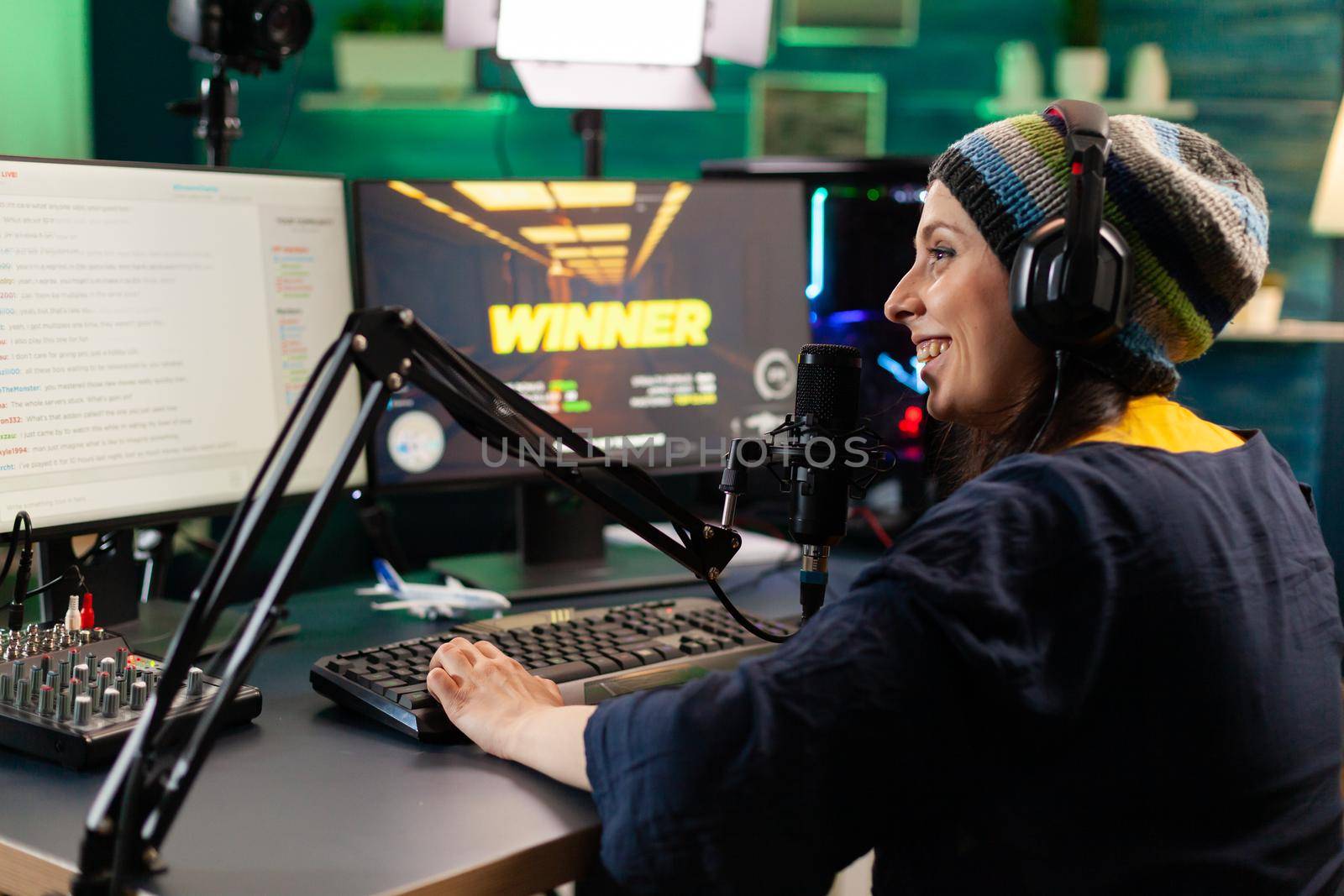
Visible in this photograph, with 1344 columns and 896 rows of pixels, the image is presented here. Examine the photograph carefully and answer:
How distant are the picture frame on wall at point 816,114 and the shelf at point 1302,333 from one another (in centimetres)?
113

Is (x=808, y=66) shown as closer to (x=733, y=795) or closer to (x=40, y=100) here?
(x=40, y=100)

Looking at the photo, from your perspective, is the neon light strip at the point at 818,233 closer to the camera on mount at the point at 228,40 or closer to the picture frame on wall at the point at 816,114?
the camera on mount at the point at 228,40

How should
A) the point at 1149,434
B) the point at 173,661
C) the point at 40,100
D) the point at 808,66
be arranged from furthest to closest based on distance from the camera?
the point at 808,66, the point at 40,100, the point at 1149,434, the point at 173,661

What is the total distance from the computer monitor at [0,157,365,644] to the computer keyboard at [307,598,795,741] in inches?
11.9

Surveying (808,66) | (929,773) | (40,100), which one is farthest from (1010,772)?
(808,66)

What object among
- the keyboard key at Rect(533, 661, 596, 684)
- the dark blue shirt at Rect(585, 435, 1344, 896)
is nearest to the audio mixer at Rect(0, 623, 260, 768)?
the keyboard key at Rect(533, 661, 596, 684)

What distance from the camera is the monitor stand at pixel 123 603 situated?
1210 mm

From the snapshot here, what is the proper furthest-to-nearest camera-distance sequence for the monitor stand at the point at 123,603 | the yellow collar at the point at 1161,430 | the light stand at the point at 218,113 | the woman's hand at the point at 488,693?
the light stand at the point at 218,113 < the monitor stand at the point at 123,603 < the woman's hand at the point at 488,693 < the yellow collar at the point at 1161,430

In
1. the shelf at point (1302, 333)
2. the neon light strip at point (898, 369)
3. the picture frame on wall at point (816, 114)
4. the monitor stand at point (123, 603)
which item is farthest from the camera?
the shelf at point (1302, 333)

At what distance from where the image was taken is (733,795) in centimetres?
72

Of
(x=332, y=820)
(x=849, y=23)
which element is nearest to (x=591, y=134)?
(x=332, y=820)

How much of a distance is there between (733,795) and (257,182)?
0.92m

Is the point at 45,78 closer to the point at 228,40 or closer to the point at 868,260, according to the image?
the point at 228,40

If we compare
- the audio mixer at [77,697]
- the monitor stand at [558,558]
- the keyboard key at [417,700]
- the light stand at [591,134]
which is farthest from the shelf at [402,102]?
the keyboard key at [417,700]
